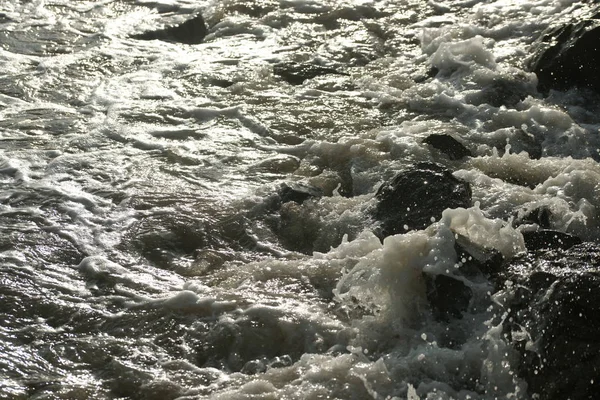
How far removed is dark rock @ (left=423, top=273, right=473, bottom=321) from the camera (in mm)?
5410

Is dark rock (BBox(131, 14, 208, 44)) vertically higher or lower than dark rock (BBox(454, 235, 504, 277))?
lower

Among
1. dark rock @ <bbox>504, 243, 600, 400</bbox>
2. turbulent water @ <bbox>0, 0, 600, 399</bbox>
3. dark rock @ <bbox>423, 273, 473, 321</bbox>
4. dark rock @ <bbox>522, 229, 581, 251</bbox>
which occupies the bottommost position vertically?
turbulent water @ <bbox>0, 0, 600, 399</bbox>

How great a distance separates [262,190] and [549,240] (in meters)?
2.62

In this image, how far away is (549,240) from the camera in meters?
5.91

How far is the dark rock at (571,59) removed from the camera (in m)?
8.84

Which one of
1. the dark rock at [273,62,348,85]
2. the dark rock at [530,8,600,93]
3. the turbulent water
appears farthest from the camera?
the dark rock at [273,62,348,85]

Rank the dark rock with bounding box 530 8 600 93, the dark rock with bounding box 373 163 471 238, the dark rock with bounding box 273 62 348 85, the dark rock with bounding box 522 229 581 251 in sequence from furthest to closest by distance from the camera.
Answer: the dark rock with bounding box 273 62 348 85, the dark rock with bounding box 530 8 600 93, the dark rock with bounding box 373 163 471 238, the dark rock with bounding box 522 229 581 251

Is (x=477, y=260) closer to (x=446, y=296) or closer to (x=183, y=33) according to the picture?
(x=446, y=296)

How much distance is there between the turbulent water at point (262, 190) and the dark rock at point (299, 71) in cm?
10

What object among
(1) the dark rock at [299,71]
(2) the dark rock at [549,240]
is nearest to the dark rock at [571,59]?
(1) the dark rock at [299,71]

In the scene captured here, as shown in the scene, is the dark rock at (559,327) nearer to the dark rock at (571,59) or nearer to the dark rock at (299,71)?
the dark rock at (571,59)

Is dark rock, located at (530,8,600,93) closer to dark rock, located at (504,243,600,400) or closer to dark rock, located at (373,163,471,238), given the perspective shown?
dark rock, located at (373,163,471,238)

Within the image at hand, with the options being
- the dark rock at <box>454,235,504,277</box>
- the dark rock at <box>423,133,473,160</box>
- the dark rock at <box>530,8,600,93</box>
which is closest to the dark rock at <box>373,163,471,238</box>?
the dark rock at <box>454,235,504,277</box>

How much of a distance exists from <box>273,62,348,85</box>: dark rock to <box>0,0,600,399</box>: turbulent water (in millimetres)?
101
